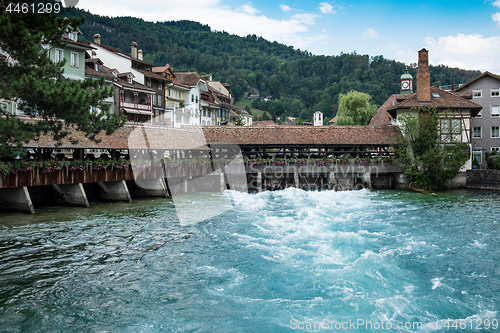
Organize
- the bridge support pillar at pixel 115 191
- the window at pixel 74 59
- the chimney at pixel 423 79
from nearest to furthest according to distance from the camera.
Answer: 1. the bridge support pillar at pixel 115 191
2. the window at pixel 74 59
3. the chimney at pixel 423 79

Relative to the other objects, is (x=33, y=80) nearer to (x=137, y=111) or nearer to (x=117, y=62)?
(x=137, y=111)

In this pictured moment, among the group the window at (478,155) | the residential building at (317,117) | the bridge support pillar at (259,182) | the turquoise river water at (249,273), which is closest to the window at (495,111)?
the window at (478,155)

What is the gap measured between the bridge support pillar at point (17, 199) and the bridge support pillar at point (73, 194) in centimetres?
221

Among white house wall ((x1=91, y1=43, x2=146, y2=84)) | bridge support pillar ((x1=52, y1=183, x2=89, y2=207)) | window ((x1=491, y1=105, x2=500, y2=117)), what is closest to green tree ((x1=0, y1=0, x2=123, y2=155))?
bridge support pillar ((x1=52, y1=183, x2=89, y2=207))

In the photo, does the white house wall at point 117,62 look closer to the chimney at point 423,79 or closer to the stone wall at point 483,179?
the chimney at point 423,79

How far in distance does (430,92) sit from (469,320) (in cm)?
2566

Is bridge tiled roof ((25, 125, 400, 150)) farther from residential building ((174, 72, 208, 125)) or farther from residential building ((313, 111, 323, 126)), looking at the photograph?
residential building ((313, 111, 323, 126))

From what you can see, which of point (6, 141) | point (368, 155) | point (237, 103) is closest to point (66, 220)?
point (6, 141)

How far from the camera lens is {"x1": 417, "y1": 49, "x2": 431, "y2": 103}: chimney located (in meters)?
28.3

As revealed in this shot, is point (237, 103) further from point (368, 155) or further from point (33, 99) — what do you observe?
point (33, 99)

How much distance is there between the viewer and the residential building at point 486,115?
32.8 m

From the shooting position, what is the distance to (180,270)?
9531 millimetres

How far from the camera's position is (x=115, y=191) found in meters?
20.3

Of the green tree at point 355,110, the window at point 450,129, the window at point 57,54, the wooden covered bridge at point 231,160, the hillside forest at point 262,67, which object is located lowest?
the wooden covered bridge at point 231,160
